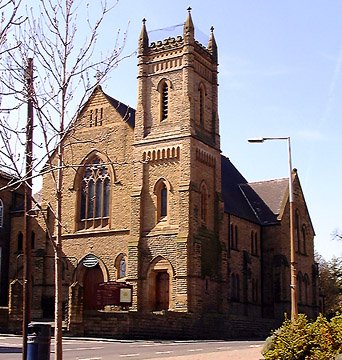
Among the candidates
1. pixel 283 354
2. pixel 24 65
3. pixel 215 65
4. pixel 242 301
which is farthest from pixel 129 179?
pixel 24 65

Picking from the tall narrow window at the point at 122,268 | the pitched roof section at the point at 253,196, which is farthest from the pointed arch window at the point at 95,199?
the pitched roof section at the point at 253,196

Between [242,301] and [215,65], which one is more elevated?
[215,65]

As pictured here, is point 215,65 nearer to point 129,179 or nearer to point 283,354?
point 129,179

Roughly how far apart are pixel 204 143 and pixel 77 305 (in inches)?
587

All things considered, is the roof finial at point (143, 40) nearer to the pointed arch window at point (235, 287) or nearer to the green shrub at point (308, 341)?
the pointed arch window at point (235, 287)

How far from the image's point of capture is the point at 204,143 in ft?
144

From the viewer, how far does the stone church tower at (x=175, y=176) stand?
40688 mm

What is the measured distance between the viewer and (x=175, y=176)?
42000 mm

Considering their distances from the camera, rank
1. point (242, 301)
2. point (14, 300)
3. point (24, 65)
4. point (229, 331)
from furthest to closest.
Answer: point (242, 301)
point (229, 331)
point (14, 300)
point (24, 65)

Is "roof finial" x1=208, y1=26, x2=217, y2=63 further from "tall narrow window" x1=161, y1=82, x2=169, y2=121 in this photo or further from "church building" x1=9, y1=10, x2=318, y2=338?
"tall narrow window" x1=161, y1=82, x2=169, y2=121

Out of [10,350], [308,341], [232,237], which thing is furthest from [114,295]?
[308,341]

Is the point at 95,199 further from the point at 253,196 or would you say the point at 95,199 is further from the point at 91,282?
the point at 253,196

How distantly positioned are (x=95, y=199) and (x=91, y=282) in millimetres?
5581

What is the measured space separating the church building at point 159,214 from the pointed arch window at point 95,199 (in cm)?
7
